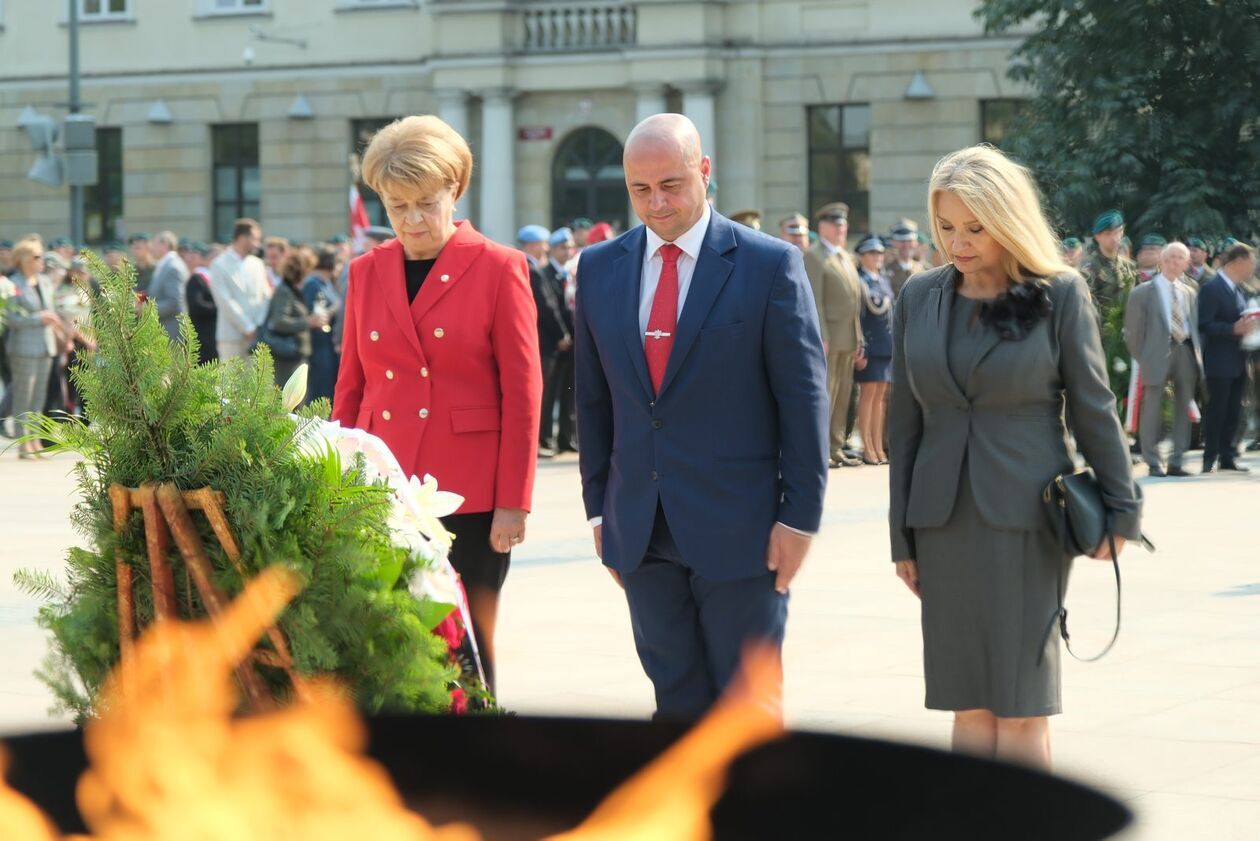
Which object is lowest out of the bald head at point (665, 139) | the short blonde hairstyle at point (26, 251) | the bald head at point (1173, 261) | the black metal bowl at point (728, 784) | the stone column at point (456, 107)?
the black metal bowl at point (728, 784)

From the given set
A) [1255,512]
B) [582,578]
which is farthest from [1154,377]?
[582,578]

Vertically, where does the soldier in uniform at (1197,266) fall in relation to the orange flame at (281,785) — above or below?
A: above

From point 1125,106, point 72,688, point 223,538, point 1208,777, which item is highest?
point 1125,106

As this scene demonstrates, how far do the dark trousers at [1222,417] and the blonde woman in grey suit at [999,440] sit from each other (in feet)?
40.7

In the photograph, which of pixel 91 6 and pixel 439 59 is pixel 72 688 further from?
pixel 91 6

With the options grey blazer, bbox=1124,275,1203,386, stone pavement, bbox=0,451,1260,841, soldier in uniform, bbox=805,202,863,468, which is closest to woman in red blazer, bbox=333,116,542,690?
stone pavement, bbox=0,451,1260,841

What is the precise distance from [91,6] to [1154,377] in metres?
26.2

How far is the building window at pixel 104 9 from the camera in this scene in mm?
36938

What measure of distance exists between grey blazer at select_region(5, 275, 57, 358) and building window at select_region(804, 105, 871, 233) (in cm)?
1684

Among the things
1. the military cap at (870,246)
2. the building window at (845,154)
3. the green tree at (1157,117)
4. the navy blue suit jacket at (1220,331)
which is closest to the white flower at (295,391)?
the navy blue suit jacket at (1220,331)

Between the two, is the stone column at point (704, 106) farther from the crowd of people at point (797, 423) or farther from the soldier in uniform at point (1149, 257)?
the crowd of people at point (797, 423)

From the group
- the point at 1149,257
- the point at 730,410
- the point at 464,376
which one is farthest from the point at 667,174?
the point at 1149,257

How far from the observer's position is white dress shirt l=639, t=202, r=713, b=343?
4.57 m

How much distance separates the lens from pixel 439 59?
34.4 meters
